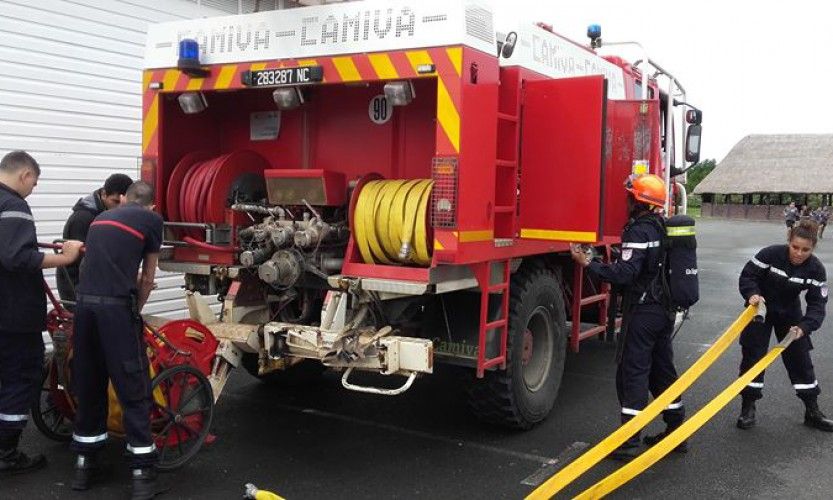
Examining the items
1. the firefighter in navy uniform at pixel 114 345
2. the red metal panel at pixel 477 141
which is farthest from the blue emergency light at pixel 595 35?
the firefighter in navy uniform at pixel 114 345

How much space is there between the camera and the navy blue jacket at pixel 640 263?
4938 millimetres

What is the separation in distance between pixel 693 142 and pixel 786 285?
2.36 m

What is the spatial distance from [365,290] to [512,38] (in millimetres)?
1781

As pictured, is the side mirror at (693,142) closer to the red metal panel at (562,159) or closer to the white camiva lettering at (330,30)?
the red metal panel at (562,159)

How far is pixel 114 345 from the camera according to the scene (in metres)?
4.07

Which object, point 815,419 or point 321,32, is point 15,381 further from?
point 815,419

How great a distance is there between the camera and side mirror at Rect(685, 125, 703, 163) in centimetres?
753

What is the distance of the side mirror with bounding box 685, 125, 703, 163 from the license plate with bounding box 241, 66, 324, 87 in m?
4.27

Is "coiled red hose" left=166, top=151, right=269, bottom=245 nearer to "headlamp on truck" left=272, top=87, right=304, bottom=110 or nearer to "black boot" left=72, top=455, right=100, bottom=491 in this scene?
"headlamp on truck" left=272, top=87, right=304, bottom=110

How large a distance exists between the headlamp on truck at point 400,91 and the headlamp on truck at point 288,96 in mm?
727

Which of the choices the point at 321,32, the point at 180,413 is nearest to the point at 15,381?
the point at 180,413

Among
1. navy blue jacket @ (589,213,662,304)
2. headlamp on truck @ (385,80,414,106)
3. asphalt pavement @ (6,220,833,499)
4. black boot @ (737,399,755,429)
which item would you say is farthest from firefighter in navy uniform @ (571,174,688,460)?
headlamp on truck @ (385,80,414,106)

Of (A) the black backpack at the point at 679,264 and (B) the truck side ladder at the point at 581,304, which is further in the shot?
(B) the truck side ladder at the point at 581,304

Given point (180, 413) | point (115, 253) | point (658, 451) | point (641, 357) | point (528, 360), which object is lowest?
point (658, 451)
